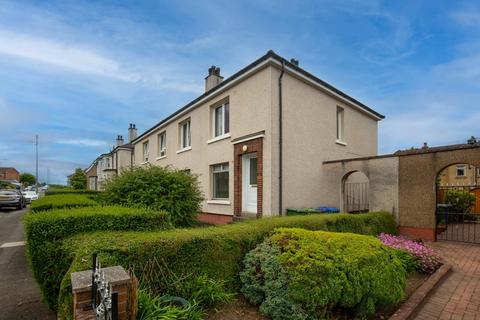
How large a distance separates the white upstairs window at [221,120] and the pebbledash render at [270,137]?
0.15ft

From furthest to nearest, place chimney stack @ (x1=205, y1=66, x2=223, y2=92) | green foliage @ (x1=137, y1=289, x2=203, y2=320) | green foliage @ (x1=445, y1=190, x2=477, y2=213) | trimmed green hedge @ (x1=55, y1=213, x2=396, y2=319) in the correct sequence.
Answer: chimney stack @ (x1=205, y1=66, x2=223, y2=92) < green foliage @ (x1=445, y1=190, x2=477, y2=213) < trimmed green hedge @ (x1=55, y1=213, x2=396, y2=319) < green foliage @ (x1=137, y1=289, x2=203, y2=320)

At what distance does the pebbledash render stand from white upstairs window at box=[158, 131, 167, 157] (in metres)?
5.20

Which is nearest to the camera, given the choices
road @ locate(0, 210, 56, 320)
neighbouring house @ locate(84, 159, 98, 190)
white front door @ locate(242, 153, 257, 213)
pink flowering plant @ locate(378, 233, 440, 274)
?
road @ locate(0, 210, 56, 320)

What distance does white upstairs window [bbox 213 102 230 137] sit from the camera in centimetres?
1309

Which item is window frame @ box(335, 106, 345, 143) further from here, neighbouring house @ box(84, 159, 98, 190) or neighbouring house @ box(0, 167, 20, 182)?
neighbouring house @ box(0, 167, 20, 182)

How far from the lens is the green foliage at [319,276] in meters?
3.72

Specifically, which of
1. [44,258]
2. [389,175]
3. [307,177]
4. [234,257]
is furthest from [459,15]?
[44,258]

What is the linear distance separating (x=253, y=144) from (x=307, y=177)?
2671 mm

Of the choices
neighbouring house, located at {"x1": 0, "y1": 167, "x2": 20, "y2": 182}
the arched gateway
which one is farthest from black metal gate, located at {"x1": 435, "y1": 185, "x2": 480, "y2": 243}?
neighbouring house, located at {"x1": 0, "y1": 167, "x2": 20, "y2": 182}

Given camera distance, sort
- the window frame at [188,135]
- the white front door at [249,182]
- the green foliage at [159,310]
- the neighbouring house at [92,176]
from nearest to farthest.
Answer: the green foliage at [159,310], the white front door at [249,182], the window frame at [188,135], the neighbouring house at [92,176]

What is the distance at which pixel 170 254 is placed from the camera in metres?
3.91

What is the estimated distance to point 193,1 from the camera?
26.9 feet

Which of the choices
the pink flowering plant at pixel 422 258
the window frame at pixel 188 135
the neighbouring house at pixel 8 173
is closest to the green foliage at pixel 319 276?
the pink flowering plant at pixel 422 258

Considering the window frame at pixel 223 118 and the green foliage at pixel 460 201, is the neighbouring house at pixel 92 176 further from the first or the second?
the green foliage at pixel 460 201
